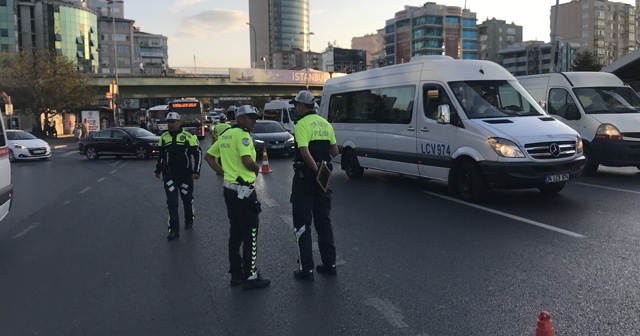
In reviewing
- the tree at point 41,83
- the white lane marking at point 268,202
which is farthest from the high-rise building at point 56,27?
the white lane marking at point 268,202

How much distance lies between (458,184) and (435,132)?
107 cm

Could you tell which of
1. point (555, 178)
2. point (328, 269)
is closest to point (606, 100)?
point (555, 178)

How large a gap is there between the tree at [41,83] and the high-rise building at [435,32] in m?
100

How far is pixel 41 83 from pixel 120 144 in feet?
95.1

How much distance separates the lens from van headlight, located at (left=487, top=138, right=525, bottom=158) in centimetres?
850

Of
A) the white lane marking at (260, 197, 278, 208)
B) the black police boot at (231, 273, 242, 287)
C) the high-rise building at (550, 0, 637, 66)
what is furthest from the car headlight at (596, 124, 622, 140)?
the high-rise building at (550, 0, 637, 66)

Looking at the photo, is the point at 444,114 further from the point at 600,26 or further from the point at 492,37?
the point at 492,37

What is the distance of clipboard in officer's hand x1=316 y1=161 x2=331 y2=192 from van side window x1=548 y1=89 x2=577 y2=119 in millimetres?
9314

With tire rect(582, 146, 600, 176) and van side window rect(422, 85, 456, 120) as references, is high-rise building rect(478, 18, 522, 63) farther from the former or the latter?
van side window rect(422, 85, 456, 120)

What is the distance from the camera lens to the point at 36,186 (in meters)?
14.4

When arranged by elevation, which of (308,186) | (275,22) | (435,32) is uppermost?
(275,22)

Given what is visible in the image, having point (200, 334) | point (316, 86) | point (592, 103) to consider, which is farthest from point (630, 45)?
point (200, 334)

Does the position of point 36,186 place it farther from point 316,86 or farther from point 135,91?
→ point 316,86

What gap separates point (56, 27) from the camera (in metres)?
96.7
